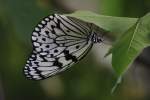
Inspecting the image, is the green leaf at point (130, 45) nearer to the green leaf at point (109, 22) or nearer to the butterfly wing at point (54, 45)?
the green leaf at point (109, 22)

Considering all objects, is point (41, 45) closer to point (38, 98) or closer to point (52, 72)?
point (52, 72)

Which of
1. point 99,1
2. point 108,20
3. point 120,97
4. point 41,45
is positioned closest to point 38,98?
point 120,97

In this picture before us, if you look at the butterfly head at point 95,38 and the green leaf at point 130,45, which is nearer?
the green leaf at point 130,45

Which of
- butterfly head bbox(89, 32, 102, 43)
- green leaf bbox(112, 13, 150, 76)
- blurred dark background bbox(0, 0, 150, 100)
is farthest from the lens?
blurred dark background bbox(0, 0, 150, 100)

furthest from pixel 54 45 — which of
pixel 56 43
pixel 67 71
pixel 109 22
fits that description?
pixel 67 71

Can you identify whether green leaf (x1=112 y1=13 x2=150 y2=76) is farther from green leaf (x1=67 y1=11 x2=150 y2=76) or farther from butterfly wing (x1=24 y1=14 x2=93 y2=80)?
butterfly wing (x1=24 y1=14 x2=93 y2=80)

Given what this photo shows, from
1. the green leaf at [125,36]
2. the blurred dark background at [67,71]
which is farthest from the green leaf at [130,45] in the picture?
the blurred dark background at [67,71]

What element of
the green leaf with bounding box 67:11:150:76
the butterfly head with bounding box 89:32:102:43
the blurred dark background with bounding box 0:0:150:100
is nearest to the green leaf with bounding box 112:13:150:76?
the green leaf with bounding box 67:11:150:76
